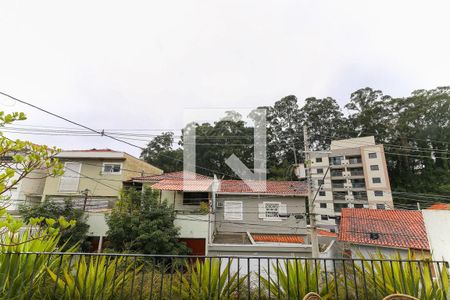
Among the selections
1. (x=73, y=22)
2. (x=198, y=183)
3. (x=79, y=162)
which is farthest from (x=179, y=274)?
(x=79, y=162)

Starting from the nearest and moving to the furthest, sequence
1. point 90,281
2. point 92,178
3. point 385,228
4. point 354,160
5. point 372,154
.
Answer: point 90,281
point 385,228
point 92,178
point 372,154
point 354,160

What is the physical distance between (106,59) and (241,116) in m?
21.9

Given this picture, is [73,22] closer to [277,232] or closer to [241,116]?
[277,232]

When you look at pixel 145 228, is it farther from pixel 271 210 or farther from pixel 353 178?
pixel 353 178

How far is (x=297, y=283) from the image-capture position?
2232mm

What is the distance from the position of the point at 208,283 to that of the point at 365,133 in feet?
118

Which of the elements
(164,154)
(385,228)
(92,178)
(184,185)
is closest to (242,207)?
(184,185)

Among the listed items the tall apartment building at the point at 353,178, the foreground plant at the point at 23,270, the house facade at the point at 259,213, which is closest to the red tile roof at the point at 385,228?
the house facade at the point at 259,213

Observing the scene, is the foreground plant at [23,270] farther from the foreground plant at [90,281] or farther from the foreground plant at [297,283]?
the foreground plant at [297,283]

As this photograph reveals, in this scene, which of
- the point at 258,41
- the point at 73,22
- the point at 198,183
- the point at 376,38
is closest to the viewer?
the point at 73,22

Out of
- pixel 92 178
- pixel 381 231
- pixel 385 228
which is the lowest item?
pixel 381 231

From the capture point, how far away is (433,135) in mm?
28172

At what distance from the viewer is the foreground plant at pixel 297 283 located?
225 cm

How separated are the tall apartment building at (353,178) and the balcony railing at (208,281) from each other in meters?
26.4
